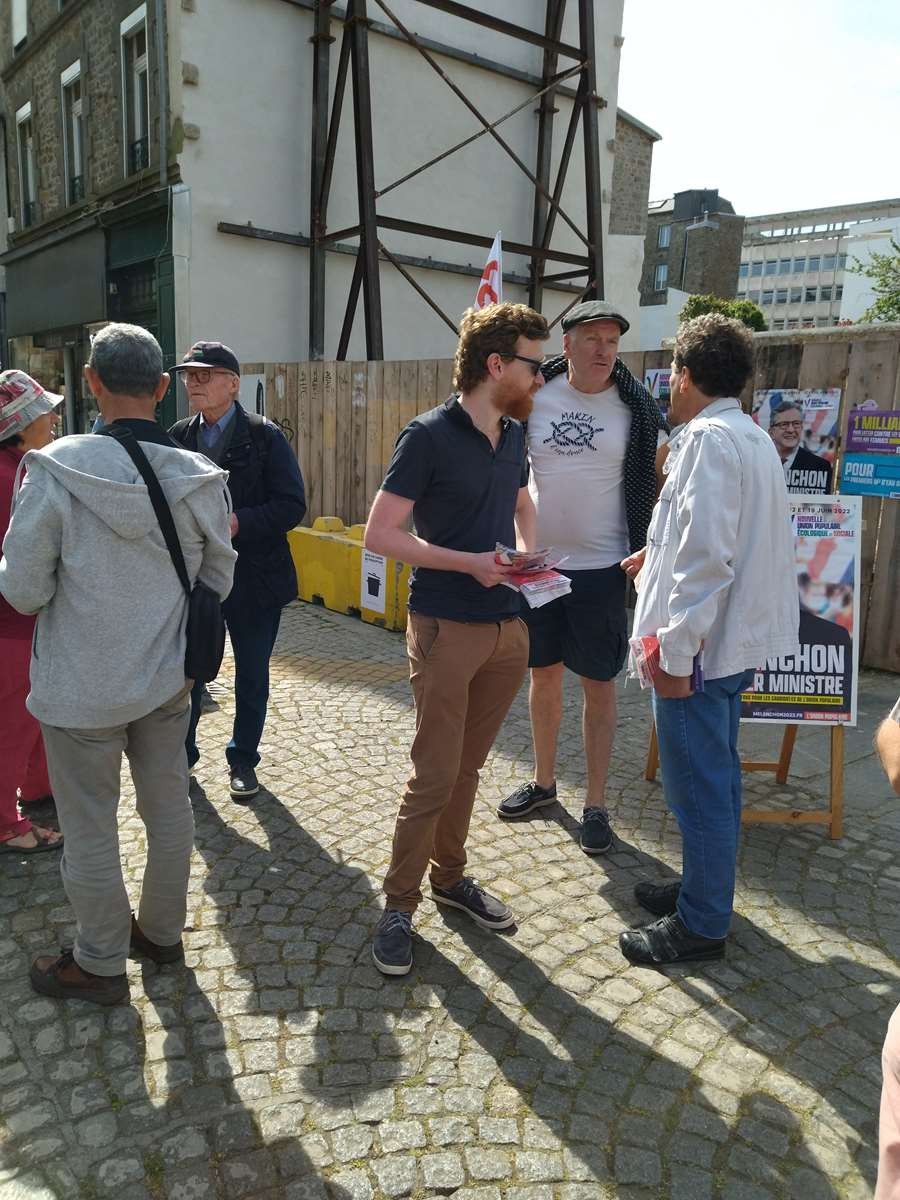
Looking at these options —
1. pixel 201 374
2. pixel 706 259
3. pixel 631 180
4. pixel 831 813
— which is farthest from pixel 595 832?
pixel 706 259

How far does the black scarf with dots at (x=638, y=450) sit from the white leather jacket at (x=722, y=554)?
831mm

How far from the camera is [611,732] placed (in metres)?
3.75

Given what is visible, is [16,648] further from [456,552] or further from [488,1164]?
[488,1164]

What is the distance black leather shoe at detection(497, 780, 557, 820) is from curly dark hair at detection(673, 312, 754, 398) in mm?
2003

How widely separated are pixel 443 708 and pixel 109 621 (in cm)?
102

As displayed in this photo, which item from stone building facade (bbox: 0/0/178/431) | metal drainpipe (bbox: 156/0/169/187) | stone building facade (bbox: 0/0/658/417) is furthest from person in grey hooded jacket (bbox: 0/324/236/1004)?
metal drainpipe (bbox: 156/0/169/187)

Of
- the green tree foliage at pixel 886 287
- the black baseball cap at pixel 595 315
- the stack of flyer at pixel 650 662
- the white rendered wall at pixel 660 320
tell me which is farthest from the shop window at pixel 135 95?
the white rendered wall at pixel 660 320

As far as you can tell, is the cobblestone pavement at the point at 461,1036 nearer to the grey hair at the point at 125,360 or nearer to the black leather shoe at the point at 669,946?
the black leather shoe at the point at 669,946

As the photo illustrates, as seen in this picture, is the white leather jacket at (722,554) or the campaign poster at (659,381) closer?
the white leather jacket at (722,554)

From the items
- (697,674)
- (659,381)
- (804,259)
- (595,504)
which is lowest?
(697,674)

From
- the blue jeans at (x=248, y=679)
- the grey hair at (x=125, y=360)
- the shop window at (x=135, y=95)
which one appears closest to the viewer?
the grey hair at (x=125, y=360)

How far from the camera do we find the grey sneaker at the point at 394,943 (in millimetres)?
2748

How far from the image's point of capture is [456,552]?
2.62m

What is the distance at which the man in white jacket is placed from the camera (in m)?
2.59
